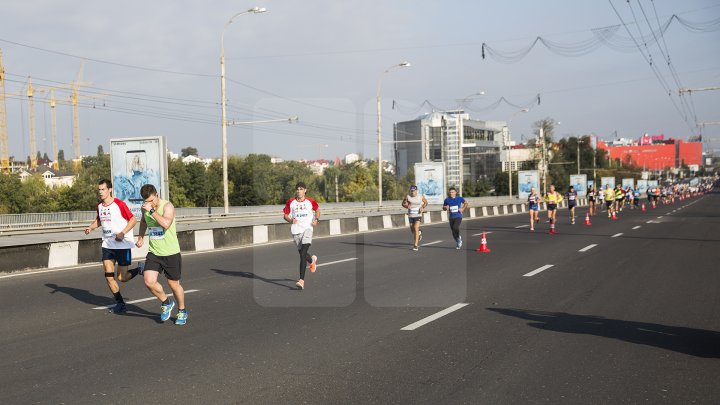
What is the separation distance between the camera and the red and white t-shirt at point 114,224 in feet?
30.5

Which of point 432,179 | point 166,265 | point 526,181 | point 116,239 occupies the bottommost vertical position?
point 166,265

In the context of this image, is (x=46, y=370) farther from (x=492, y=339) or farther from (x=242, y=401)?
(x=492, y=339)

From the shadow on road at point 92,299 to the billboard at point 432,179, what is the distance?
3444cm

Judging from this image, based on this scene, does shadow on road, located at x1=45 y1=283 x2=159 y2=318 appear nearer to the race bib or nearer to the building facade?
the race bib

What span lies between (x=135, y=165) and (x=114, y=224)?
54.3ft

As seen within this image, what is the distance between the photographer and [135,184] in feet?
81.7

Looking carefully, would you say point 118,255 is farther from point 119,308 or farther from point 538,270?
point 538,270

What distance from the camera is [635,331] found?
752 cm

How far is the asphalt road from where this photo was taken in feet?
17.6

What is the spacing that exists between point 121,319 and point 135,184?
17.3m

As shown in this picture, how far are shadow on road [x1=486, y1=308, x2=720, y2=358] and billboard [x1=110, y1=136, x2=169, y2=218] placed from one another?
61.3 ft

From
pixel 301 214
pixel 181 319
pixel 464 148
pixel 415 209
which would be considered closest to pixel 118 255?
pixel 181 319

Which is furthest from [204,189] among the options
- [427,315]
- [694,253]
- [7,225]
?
[427,315]

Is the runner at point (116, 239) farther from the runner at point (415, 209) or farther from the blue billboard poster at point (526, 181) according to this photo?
the blue billboard poster at point (526, 181)
